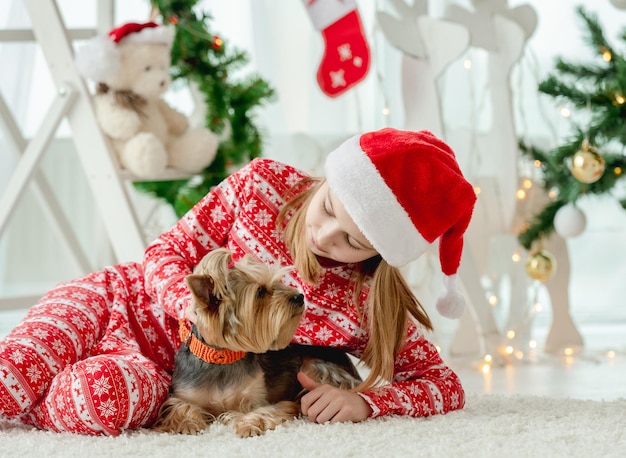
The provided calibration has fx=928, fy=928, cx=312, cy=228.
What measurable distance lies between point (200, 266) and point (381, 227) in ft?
1.09

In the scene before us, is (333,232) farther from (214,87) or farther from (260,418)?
(214,87)

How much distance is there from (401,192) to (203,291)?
15.8 inches

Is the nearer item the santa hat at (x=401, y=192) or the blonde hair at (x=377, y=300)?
the santa hat at (x=401, y=192)

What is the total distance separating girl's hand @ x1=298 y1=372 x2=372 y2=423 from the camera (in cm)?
173

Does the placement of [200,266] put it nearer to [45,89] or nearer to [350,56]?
[350,56]

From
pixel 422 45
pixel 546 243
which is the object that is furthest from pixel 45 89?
pixel 546 243

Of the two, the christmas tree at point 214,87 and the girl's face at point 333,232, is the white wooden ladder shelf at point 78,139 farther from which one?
the girl's face at point 333,232

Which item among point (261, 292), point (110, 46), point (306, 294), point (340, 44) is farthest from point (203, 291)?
point (340, 44)

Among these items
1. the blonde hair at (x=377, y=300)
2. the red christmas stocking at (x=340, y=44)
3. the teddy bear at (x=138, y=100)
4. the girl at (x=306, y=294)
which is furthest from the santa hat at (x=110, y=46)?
the blonde hair at (x=377, y=300)

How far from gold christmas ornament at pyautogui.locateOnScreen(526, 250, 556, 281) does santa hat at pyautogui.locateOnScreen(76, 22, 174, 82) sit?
135cm

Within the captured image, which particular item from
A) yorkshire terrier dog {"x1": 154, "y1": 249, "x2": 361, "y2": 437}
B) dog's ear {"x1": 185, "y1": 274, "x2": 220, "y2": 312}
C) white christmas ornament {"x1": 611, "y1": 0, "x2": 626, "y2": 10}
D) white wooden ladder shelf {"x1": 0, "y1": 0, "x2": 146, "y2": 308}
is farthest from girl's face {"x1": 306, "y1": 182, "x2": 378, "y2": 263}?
white christmas ornament {"x1": 611, "y1": 0, "x2": 626, "y2": 10}

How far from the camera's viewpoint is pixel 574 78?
3029 mm

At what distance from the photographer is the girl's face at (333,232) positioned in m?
1.71

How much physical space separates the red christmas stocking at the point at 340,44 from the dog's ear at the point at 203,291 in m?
1.82
